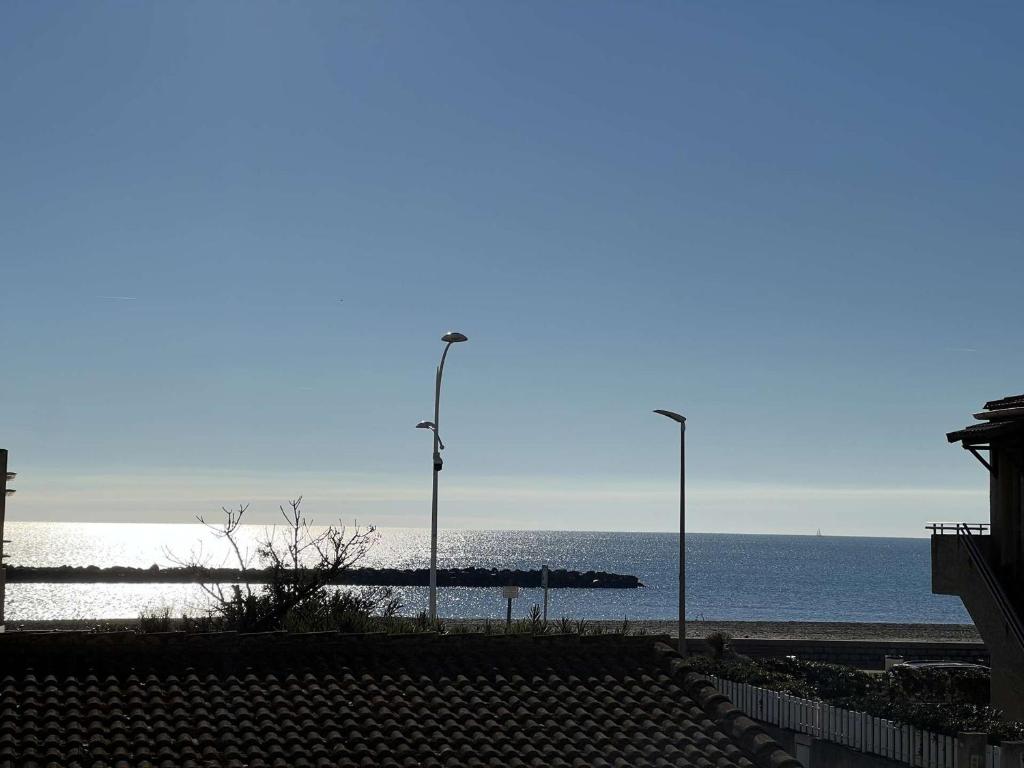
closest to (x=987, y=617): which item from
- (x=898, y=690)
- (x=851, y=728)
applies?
(x=898, y=690)

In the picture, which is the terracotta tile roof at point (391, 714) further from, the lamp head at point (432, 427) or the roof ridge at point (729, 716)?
the lamp head at point (432, 427)

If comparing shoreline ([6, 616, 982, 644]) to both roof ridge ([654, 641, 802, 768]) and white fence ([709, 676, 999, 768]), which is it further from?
roof ridge ([654, 641, 802, 768])

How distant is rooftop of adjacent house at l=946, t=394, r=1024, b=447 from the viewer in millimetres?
26875

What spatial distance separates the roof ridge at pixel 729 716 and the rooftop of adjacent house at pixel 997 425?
13188 millimetres

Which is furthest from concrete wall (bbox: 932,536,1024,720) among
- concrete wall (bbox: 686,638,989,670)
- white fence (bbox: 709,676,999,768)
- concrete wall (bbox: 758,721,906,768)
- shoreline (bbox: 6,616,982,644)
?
shoreline (bbox: 6,616,982,644)

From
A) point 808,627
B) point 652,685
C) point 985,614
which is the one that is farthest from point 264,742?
point 808,627

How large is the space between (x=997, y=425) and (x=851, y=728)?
9.48m

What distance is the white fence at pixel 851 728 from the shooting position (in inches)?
742

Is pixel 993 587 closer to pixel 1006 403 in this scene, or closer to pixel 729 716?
pixel 1006 403

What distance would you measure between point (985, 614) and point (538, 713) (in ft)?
54.1

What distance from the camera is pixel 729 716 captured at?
1530cm

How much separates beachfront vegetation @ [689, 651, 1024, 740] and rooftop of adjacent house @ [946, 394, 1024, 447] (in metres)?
6.20

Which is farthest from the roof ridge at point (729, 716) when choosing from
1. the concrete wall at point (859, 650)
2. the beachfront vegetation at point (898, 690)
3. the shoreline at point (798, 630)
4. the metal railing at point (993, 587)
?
the shoreline at point (798, 630)

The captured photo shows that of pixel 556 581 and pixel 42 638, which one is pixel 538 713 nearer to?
pixel 42 638
